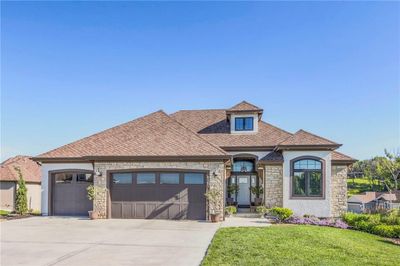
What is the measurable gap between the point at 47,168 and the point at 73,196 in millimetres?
2201

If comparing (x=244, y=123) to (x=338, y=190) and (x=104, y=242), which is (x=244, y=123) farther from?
(x=104, y=242)

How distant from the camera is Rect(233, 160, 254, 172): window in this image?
69.9 feet

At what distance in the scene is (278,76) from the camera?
18.3m

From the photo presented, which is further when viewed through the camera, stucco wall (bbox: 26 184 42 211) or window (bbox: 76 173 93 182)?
stucco wall (bbox: 26 184 42 211)

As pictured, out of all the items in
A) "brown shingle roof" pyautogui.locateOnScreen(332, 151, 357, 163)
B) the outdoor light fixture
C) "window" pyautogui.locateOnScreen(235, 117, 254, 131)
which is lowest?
the outdoor light fixture

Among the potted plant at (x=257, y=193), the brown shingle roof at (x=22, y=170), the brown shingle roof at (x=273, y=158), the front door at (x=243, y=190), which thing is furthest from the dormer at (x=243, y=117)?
the brown shingle roof at (x=22, y=170)

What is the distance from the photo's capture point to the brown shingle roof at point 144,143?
54.3ft

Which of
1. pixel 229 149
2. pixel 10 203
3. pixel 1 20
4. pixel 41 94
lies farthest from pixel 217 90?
pixel 10 203

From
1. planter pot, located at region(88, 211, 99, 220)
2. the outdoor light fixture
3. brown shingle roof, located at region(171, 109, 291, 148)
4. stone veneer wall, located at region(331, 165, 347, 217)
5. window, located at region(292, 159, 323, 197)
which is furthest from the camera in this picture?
brown shingle roof, located at region(171, 109, 291, 148)

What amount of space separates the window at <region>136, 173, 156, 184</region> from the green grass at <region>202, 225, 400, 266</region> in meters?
5.55

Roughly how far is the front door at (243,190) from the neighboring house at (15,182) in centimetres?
1683

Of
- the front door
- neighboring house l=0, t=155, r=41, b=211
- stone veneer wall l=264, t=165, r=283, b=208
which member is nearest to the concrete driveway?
stone veneer wall l=264, t=165, r=283, b=208

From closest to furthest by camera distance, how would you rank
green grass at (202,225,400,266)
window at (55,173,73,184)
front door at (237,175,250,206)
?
1. green grass at (202,225,400,266)
2. window at (55,173,73,184)
3. front door at (237,175,250,206)

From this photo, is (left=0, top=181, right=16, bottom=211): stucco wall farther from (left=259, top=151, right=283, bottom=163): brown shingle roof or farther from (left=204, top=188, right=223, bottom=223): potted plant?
(left=259, top=151, right=283, bottom=163): brown shingle roof
